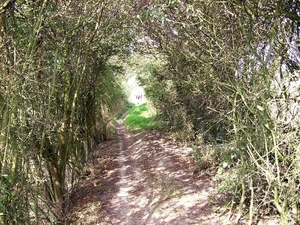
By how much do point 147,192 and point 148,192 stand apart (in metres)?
Answer: 0.05

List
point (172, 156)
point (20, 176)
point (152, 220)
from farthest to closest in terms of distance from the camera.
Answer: point (172, 156) → point (152, 220) → point (20, 176)

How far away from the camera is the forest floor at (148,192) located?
7383mm

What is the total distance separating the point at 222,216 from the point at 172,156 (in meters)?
5.81

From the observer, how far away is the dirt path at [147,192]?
24.5ft

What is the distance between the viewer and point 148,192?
938 cm

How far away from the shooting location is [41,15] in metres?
5.93

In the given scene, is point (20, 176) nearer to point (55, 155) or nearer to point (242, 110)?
point (55, 155)

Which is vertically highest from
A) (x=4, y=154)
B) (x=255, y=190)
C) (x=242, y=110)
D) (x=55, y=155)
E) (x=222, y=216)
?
(x=4, y=154)

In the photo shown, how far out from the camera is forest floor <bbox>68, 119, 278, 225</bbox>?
7383 mm

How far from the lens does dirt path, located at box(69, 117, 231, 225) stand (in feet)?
24.5

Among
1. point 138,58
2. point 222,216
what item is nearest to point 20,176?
point 222,216

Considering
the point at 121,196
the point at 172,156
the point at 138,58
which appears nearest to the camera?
the point at 121,196

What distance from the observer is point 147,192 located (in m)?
9.41

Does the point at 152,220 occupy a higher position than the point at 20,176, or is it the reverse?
the point at 20,176
